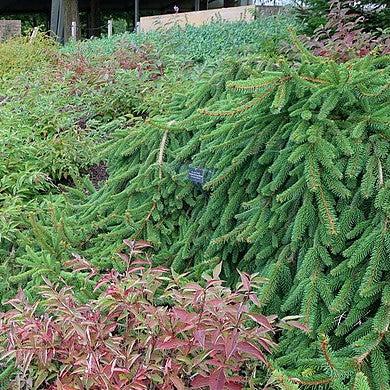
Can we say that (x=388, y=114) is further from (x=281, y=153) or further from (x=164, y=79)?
(x=164, y=79)

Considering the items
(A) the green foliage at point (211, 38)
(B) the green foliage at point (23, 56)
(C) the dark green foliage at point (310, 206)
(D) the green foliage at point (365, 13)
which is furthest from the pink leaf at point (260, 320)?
(B) the green foliage at point (23, 56)

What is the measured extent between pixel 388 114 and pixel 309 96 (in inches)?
11.6

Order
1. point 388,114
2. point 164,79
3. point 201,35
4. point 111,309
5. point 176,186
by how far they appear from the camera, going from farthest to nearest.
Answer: point 201,35 → point 164,79 → point 176,186 → point 388,114 → point 111,309

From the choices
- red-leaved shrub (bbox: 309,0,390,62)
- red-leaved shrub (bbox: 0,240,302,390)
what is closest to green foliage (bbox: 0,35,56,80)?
red-leaved shrub (bbox: 309,0,390,62)

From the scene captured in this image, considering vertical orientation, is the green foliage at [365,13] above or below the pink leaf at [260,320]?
above

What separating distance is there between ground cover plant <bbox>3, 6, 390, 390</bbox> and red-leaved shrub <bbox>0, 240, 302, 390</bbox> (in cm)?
11

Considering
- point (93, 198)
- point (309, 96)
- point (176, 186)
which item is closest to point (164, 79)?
point (93, 198)

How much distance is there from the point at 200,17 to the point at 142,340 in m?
9.76

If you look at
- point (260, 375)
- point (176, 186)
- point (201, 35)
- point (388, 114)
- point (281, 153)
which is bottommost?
point (260, 375)

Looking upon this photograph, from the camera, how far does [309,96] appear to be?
2088 millimetres

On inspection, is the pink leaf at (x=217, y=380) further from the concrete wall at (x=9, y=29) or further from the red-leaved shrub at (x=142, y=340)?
the concrete wall at (x=9, y=29)

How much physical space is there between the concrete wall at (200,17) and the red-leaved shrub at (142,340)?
834cm

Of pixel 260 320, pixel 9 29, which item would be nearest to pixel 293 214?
pixel 260 320

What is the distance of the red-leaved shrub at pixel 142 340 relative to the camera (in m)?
1.65
